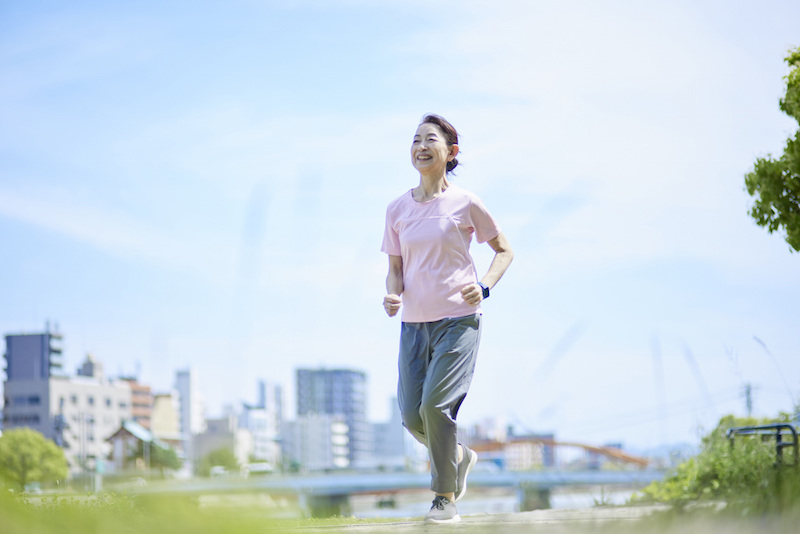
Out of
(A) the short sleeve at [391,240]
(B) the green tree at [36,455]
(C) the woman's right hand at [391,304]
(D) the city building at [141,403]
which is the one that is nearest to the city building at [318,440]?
(D) the city building at [141,403]

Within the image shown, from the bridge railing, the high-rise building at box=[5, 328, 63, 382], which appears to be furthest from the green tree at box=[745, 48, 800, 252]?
the high-rise building at box=[5, 328, 63, 382]

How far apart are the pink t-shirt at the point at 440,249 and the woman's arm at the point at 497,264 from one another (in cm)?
4

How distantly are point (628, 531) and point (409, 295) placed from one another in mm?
2107

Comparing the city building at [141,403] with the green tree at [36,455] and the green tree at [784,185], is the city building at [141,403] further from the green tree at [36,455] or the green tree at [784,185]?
the green tree at [784,185]

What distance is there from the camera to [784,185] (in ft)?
16.3

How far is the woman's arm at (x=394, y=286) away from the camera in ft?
12.5

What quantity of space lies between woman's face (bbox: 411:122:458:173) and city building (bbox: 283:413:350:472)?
16671 cm

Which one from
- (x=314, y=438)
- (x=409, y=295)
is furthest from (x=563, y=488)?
(x=314, y=438)

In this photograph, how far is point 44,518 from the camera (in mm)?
1739

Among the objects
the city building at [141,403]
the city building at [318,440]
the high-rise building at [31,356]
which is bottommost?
the city building at [318,440]

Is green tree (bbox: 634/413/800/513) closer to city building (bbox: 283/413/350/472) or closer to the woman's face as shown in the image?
the woman's face

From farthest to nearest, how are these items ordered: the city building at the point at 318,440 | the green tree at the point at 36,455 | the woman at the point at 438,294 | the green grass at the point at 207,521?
the city building at the point at 318,440
the green tree at the point at 36,455
the woman at the point at 438,294
the green grass at the point at 207,521

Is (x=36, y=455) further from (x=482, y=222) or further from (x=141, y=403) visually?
(x=141, y=403)

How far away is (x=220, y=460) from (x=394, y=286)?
1800 millimetres
